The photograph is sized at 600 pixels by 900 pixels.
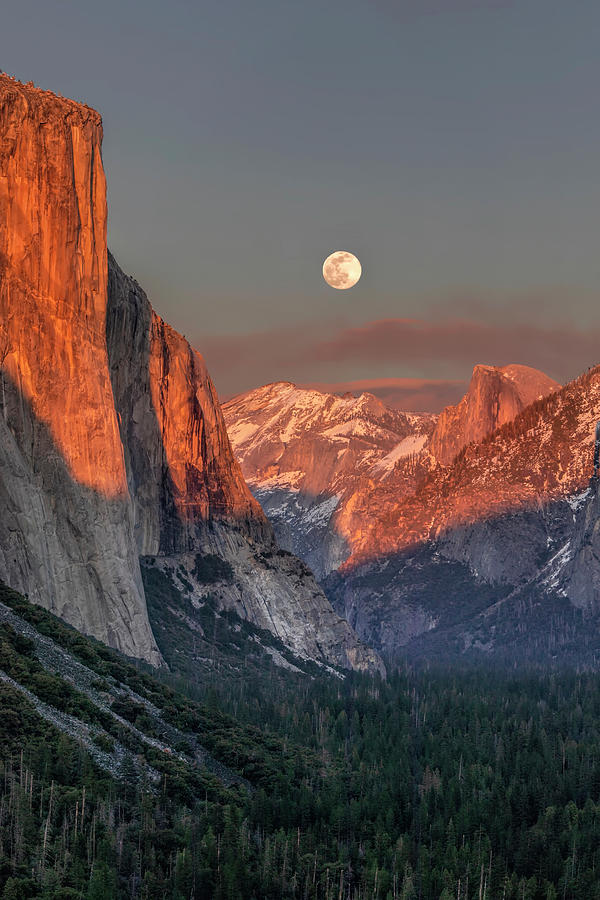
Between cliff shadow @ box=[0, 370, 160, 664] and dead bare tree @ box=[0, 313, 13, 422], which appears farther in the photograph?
dead bare tree @ box=[0, 313, 13, 422]

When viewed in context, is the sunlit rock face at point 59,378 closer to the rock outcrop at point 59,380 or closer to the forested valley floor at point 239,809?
the rock outcrop at point 59,380

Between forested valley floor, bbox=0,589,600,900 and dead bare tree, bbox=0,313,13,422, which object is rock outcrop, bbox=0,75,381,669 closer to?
dead bare tree, bbox=0,313,13,422

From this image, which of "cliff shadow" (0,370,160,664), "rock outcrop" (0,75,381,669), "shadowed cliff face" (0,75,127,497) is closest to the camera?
"cliff shadow" (0,370,160,664)

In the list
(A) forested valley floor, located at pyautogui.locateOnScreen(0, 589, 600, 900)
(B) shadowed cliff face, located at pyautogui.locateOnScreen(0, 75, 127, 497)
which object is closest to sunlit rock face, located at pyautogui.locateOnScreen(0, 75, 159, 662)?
(B) shadowed cliff face, located at pyautogui.locateOnScreen(0, 75, 127, 497)

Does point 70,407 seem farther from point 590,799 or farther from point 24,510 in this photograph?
point 590,799

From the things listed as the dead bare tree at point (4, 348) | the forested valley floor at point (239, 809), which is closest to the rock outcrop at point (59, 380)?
the dead bare tree at point (4, 348)

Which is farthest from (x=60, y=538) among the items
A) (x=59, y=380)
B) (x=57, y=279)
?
(x=57, y=279)

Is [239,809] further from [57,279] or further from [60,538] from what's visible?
[57,279]

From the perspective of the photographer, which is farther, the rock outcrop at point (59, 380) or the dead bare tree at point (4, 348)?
the rock outcrop at point (59, 380)

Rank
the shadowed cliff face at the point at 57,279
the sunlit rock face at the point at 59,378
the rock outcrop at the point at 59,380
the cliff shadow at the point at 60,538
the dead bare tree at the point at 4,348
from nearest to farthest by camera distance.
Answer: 1. the cliff shadow at the point at 60,538
2. the dead bare tree at the point at 4,348
3. the rock outcrop at the point at 59,380
4. the sunlit rock face at the point at 59,378
5. the shadowed cliff face at the point at 57,279

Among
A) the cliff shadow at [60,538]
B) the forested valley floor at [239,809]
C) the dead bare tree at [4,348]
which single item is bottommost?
the forested valley floor at [239,809]
